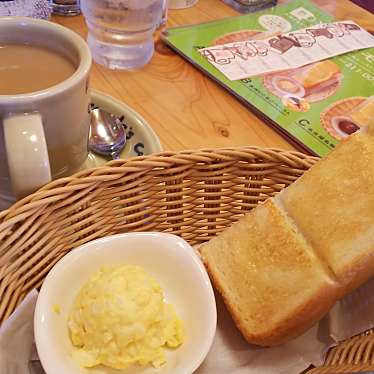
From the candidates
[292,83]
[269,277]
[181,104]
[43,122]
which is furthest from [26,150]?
[292,83]

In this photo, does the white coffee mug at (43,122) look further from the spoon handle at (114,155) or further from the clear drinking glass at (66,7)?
the clear drinking glass at (66,7)

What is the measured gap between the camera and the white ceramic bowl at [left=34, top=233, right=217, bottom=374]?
20.1 inches

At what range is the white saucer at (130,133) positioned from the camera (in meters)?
0.71

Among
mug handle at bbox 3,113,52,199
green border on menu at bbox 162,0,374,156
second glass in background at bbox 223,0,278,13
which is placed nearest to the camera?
mug handle at bbox 3,113,52,199

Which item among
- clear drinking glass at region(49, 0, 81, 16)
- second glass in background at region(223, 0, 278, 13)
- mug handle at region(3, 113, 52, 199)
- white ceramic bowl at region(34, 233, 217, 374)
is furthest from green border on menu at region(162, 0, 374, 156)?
mug handle at region(3, 113, 52, 199)

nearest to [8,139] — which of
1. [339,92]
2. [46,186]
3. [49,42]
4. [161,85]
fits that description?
[46,186]

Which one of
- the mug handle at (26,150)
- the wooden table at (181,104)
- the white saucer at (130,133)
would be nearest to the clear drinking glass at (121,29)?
the wooden table at (181,104)

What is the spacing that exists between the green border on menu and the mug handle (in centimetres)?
42

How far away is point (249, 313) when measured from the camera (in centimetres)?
57

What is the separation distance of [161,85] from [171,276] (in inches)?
15.0

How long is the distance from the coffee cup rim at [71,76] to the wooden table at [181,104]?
22 cm

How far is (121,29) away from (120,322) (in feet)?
1.79

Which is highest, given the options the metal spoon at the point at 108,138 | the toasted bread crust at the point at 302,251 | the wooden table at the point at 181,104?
the toasted bread crust at the point at 302,251

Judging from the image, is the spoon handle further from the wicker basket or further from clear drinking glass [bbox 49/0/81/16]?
clear drinking glass [bbox 49/0/81/16]
